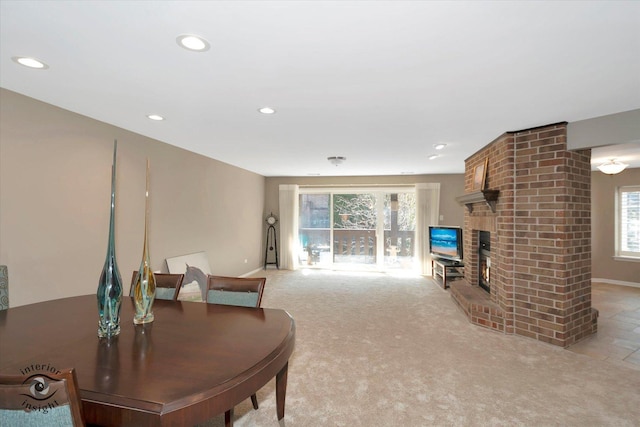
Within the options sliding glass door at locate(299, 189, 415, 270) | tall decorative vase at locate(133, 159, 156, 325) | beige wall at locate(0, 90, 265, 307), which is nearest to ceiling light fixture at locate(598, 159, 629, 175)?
sliding glass door at locate(299, 189, 415, 270)

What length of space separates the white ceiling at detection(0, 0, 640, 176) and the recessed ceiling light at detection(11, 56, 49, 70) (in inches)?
1.8

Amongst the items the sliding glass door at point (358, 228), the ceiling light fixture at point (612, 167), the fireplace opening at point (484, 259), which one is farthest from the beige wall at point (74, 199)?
the ceiling light fixture at point (612, 167)

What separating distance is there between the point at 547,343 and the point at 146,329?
3.69m

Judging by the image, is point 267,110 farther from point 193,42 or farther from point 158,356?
point 158,356

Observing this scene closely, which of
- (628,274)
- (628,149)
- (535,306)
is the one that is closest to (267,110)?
(535,306)

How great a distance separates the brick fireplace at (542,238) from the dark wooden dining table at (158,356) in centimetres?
283

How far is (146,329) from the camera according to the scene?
1599mm

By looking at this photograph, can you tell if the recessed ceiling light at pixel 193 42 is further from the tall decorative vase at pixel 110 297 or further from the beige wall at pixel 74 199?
the beige wall at pixel 74 199

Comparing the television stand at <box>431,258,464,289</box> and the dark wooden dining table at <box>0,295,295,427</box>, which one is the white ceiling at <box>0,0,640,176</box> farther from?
the television stand at <box>431,258,464,289</box>

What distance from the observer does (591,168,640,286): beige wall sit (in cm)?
576

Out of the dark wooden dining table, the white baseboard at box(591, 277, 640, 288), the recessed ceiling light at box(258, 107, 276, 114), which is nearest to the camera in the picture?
the dark wooden dining table

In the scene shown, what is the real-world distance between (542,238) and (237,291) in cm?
310

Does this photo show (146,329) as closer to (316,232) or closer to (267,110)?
(267,110)

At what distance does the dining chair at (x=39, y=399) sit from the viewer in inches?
31.7
